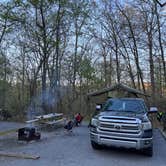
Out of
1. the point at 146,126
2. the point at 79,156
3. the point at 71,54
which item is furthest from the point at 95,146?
the point at 71,54

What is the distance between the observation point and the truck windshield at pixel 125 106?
9539 mm

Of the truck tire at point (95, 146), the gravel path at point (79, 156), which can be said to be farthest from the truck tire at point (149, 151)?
the truck tire at point (95, 146)

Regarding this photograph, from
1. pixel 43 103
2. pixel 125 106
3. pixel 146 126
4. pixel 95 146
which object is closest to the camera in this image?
pixel 146 126

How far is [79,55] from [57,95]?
5865 mm

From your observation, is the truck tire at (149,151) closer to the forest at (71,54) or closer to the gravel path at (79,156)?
the gravel path at (79,156)

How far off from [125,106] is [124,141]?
1.92 meters

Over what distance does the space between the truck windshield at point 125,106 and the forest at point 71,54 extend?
13205 mm

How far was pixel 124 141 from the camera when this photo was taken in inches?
318

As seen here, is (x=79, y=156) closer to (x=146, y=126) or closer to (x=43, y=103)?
(x=146, y=126)

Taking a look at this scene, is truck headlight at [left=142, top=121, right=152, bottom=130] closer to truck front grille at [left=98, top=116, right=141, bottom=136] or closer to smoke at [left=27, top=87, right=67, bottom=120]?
truck front grille at [left=98, top=116, right=141, bottom=136]

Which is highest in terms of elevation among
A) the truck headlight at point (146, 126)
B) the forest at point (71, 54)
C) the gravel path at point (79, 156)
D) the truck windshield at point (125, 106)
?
the forest at point (71, 54)

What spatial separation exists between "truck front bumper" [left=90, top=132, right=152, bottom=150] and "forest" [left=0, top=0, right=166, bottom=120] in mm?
14885

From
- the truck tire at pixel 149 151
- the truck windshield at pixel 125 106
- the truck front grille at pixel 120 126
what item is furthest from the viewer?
the truck windshield at pixel 125 106

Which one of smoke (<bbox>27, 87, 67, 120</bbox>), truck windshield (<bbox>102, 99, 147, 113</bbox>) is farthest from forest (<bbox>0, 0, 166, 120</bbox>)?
truck windshield (<bbox>102, 99, 147, 113</bbox>)
